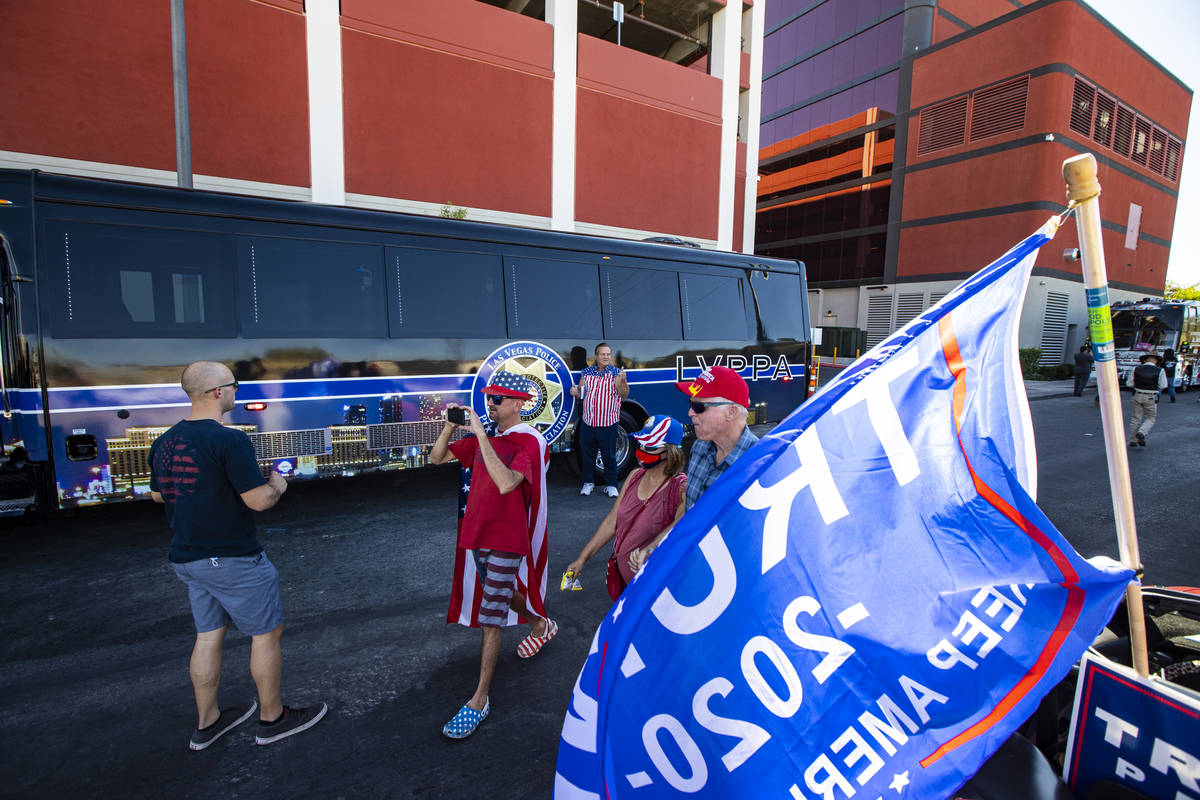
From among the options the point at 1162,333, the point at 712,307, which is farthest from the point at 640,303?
the point at 1162,333

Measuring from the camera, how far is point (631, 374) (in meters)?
7.95

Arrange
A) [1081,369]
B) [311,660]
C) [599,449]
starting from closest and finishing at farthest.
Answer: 1. [311,660]
2. [599,449]
3. [1081,369]

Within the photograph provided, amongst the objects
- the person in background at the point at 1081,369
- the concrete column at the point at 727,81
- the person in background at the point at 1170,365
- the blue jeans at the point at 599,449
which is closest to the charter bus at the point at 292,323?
the blue jeans at the point at 599,449

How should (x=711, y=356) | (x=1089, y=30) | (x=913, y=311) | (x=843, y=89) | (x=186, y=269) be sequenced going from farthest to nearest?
(x=843, y=89) → (x=913, y=311) → (x=1089, y=30) → (x=711, y=356) → (x=186, y=269)

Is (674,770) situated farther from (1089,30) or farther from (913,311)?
(1089,30)

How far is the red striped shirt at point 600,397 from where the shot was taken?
6.88 metres

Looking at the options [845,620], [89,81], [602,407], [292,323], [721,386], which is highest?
[89,81]

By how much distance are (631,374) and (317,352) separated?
3.90m

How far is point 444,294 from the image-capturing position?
21.7ft

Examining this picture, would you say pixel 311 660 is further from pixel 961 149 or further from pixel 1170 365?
pixel 961 149

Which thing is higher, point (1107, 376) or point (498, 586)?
point (1107, 376)

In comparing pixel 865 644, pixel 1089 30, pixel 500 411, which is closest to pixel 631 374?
pixel 500 411

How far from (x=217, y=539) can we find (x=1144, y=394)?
13570 mm

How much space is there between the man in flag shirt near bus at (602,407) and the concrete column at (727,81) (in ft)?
43.8
